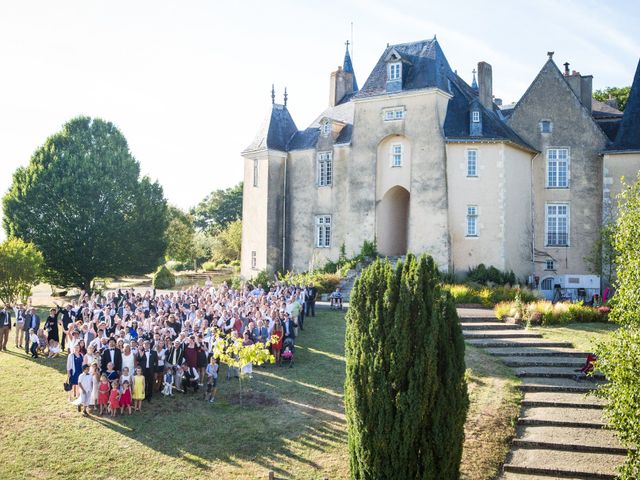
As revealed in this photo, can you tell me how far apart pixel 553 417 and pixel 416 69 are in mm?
22382

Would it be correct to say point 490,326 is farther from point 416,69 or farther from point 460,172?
point 416,69

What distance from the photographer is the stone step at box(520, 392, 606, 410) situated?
15.4m

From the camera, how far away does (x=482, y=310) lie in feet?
85.6

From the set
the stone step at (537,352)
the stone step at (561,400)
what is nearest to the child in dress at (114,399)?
the stone step at (561,400)

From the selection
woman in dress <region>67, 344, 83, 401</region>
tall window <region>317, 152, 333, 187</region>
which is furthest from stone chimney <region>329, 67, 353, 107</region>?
woman in dress <region>67, 344, 83, 401</region>

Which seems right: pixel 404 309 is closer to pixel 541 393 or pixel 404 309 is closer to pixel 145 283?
pixel 541 393

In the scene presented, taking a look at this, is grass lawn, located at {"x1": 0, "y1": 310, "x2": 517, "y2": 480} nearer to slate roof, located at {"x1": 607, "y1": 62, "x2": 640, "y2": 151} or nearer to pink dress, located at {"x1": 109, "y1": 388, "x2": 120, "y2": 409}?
pink dress, located at {"x1": 109, "y1": 388, "x2": 120, "y2": 409}

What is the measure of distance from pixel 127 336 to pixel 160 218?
2593 cm

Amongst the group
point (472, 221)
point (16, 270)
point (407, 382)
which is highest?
point (472, 221)

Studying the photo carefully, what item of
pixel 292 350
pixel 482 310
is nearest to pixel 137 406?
pixel 292 350

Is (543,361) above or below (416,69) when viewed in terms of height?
below

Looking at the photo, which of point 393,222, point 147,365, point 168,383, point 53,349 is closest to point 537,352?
point 168,383

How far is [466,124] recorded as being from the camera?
32.5 meters

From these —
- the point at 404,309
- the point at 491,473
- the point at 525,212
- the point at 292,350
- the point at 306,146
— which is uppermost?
the point at 306,146
